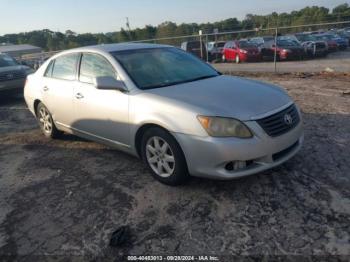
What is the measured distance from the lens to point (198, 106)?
371 cm

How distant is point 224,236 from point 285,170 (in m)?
1.48

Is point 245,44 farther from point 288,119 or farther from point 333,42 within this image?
point 288,119

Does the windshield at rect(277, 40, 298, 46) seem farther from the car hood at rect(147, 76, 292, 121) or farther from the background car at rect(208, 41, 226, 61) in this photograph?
the car hood at rect(147, 76, 292, 121)

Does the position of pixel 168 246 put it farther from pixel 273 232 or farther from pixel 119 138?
pixel 119 138

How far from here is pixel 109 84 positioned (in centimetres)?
427

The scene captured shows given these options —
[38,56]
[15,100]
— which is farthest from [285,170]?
[38,56]

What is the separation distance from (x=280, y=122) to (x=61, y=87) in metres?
3.29

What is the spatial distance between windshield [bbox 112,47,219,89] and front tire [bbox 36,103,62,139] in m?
2.07

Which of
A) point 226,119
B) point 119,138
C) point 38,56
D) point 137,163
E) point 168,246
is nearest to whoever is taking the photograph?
point 168,246

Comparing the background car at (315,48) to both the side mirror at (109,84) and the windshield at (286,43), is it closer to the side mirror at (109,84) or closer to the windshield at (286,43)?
the windshield at (286,43)

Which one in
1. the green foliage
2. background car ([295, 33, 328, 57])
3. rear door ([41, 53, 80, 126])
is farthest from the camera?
the green foliage

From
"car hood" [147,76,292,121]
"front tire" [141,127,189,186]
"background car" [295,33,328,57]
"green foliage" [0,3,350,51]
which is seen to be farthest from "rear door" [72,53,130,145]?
"background car" [295,33,328,57]

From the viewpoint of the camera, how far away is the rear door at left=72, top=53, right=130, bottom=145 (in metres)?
4.42

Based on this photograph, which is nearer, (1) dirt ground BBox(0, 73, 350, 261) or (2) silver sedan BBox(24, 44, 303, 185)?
(1) dirt ground BBox(0, 73, 350, 261)
